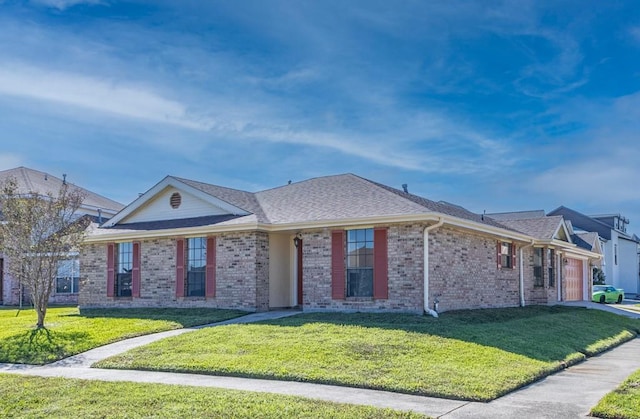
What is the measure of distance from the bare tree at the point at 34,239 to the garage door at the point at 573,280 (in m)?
Result: 22.5

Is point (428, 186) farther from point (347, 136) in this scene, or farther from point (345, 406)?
point (345, 406)

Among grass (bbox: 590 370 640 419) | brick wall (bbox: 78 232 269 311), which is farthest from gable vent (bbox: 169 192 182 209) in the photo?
grass (bbox: 590 370 640 419)

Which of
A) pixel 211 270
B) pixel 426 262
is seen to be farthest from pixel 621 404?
pixel 211 270

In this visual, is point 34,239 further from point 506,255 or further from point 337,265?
point 506,255

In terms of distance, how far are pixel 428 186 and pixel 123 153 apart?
14.3 meters

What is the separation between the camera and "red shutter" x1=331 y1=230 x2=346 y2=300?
56.4 ft

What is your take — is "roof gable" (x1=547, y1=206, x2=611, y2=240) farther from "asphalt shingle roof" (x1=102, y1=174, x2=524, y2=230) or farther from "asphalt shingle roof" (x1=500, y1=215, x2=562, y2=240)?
"asphalt shingle roof" (x1=102, y1=174, x2=524, y2=230)

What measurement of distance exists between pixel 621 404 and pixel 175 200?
16.0 meters

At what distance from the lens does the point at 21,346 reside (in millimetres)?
14117

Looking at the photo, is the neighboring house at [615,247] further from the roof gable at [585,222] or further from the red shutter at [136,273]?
the red shutter at [136,273]

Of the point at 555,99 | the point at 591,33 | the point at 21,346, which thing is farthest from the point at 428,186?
the point at 21,346

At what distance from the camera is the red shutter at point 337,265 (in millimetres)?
17188

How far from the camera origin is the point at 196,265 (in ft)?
64.0

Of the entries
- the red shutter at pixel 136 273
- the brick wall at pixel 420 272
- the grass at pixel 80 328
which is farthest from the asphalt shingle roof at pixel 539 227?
the red shutter at pixel 136 273
